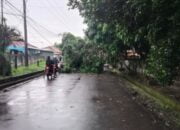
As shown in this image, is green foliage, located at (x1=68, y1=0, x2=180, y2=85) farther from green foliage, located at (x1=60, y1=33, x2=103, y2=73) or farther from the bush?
green foliage, located at (x1=60, y1=33, x2=103, y2=73)

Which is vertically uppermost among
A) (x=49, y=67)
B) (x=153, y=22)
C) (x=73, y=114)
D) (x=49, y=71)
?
(x=153, y=22)

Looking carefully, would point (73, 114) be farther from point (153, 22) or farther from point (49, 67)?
point (49, 67)

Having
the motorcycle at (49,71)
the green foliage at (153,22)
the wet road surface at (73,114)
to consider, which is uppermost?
the green foliage at (153,22)

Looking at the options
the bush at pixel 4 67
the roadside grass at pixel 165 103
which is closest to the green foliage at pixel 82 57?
the bush at pixel 4 67

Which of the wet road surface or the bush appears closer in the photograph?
the wet road surface

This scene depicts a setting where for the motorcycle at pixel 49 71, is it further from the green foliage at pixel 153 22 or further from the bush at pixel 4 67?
the green foliage at pixel 153 22

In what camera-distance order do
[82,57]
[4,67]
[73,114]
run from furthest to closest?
[82,57], [4,67], [73,114]

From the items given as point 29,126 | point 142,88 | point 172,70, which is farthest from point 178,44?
point 142,88

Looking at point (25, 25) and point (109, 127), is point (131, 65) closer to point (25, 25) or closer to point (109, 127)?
point (25, 25)

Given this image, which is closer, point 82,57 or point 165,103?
point 165,103

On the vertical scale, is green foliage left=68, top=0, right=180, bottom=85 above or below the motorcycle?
above

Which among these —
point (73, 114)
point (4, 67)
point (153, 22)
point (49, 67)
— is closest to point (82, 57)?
point (49, 67)

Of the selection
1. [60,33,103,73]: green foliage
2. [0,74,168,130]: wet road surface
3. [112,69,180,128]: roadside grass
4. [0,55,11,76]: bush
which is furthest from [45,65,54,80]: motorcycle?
[112,69,180,128]: roadside grass

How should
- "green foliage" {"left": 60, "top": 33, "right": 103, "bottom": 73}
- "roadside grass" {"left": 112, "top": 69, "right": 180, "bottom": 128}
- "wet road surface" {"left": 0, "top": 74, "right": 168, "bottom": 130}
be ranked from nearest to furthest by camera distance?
1. "wet road surface" {"left": 0, "top": 74, "right": 168, "bottom": 130}
2. "roadside grass" {"left": 112, "top": 69, "right": 180, "bottom": 128}
3. "green foliage" {"left": 60, "top": 33, "right": 103, "bottom": 73}
